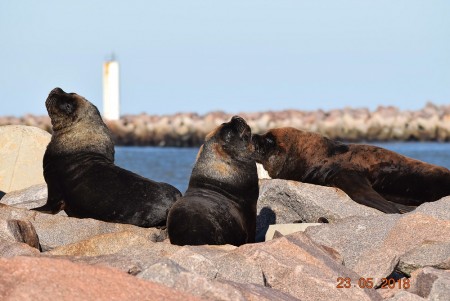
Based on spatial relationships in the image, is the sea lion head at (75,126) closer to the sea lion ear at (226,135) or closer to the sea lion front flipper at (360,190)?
the sea lion ear at (226,135)

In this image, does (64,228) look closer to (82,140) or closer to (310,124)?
(82,140)

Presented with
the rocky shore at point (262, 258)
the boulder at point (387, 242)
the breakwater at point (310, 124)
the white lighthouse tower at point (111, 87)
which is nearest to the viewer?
the rocky shore at point (262, 258)

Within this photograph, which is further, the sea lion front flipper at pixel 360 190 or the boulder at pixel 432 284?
the sea lion front flipper at pixel 360 190

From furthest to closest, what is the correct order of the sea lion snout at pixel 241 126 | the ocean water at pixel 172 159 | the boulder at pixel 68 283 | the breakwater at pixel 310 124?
the breakwater at pixel 310 124 → the ocean water at pixel 172 159 → the sea lion snout at pixel 241 126 → the boulder at pixel 68 283

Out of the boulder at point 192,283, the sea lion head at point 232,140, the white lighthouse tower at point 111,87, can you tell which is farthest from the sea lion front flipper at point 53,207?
the white lighthouse tower at point 111,87

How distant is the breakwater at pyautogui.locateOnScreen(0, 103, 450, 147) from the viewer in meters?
52.2

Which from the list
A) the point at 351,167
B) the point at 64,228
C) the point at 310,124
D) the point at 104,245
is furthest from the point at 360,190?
the point at 310,124

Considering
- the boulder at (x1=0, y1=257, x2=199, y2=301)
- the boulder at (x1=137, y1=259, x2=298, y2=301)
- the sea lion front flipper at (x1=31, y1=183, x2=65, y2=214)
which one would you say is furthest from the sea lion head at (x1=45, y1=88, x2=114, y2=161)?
the boulder at (x1=0, y1=257, x2=199, y2=301)

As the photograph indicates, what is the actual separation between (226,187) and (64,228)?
146 cm

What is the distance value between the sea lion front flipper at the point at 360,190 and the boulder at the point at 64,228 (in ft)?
9.19

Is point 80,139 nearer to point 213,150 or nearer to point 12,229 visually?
point 213,150

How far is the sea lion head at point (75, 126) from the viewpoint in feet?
33.8

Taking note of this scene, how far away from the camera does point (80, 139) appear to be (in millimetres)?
10320

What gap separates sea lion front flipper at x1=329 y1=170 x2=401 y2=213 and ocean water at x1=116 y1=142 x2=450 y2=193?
10963 millimetres
